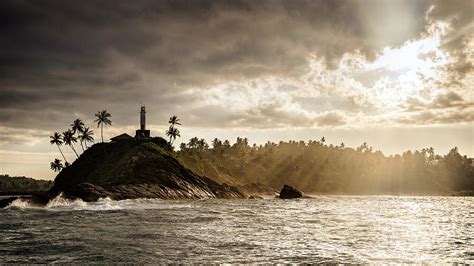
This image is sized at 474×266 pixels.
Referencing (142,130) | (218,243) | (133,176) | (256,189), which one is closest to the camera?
(218,243)

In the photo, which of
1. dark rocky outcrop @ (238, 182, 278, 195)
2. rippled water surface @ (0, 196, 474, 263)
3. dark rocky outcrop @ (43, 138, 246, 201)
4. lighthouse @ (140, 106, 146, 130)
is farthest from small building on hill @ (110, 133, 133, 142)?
rippled water surface @ (0, 196, 474, 263)

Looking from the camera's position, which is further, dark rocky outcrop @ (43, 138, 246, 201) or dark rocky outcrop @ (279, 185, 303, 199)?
dark rocky outcrop @ (279, 185, 303, 199)

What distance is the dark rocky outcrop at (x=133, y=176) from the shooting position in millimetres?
80812

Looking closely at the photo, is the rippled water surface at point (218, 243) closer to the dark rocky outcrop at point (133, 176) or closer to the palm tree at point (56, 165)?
the dark rocky outcrop at point (133, 176)

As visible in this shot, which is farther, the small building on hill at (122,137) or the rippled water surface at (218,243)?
→ the small building on hill at (122,137)

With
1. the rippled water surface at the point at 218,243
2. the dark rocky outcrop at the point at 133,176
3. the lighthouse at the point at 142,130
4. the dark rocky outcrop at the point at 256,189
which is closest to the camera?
the rippled water surface at the point at 218,243

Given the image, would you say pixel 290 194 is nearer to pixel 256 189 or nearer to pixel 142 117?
pixel 256 189

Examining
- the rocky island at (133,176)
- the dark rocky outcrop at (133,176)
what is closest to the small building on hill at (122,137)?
the rocky island at (133,176)

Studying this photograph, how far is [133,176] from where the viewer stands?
9594cm

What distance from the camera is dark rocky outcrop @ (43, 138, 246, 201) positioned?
8081 centimetres

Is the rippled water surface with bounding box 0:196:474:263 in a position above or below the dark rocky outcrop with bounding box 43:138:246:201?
below

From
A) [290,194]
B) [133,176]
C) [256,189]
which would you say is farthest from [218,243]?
[256,189]

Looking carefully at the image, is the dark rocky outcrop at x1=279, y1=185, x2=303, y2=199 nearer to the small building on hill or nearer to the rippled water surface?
the small building on hill

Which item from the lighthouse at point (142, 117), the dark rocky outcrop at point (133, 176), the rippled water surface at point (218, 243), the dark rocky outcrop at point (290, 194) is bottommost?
the rippled water surface at point (218, 243)
